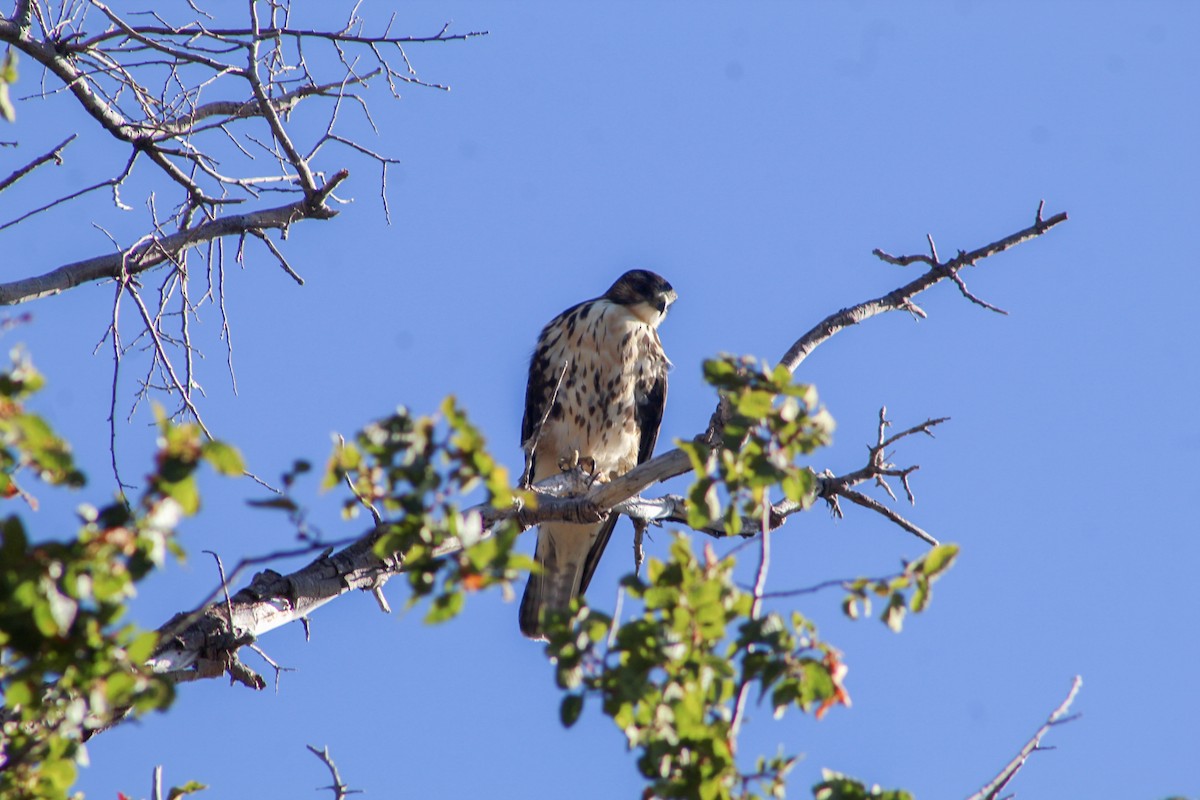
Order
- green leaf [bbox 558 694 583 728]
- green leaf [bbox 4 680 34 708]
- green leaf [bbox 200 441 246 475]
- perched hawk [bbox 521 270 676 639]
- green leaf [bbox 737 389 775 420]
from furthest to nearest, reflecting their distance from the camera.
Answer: perched hawk [bbox 521 270 676 639]
green leaf [bbox 737 389 775 420]
green leaf [bbox 558 694 583 728]
green leaf [bbox 4 680 34 708]
green leaf [bbox 200 441 246 475]

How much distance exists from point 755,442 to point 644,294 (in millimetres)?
3957

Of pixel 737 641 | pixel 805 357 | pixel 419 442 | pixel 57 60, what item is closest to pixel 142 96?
pixel 57 60

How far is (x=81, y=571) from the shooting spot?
1.85 metres

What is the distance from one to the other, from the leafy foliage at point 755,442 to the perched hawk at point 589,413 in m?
3.33

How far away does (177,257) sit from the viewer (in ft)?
12.7

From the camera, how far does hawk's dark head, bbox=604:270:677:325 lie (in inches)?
240

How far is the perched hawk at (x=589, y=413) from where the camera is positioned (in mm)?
5770

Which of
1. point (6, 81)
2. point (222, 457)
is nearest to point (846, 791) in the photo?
point (222, 457)

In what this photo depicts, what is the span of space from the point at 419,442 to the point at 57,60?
2393 mm

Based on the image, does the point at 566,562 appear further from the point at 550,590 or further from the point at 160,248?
the point at 160,248

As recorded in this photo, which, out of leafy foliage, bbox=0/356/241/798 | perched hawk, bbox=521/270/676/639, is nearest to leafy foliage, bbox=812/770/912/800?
leafy foliage, bbox=0/356/241/798

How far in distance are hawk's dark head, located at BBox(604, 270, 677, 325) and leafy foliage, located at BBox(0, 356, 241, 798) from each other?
426 cm

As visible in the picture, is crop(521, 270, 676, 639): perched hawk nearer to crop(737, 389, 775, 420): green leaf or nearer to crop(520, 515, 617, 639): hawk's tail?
crop(520, 515, 617, 639): hawk's tail

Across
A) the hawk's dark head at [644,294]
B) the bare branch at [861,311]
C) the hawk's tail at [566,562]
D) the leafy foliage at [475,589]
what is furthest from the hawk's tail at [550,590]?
the leafy foliage at [475,589]
